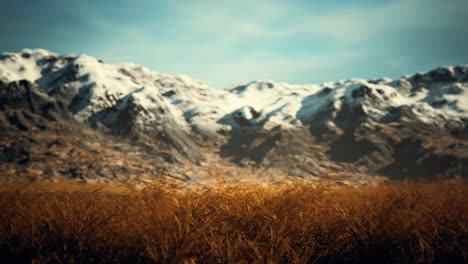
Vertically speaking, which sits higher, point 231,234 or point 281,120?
point 231,234

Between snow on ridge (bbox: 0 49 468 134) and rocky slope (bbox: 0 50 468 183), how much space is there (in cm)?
23

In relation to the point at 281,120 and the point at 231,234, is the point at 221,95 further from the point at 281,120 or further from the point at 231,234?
the point at 231,234

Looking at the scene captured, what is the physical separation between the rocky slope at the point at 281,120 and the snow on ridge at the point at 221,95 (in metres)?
0.23

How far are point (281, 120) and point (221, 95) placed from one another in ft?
65.2

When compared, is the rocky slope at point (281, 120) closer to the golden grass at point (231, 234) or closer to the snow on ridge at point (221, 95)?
the snow on ridge at point (221, 95)

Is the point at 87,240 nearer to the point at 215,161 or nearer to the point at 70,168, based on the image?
the point at 70,168

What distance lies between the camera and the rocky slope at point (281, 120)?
3828 centimetres

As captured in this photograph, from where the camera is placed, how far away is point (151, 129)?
42094 mm

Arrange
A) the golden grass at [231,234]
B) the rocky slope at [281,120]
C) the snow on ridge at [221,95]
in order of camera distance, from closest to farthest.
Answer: the golden grass at [231,234], the rocky slope at [281,120], the snow on ridge at [221,95]

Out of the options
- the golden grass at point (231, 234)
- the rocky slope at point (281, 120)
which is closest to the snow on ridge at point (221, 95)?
the rocky slope at point (281, 120)

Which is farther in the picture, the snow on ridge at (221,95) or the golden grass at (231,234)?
the snow on ridge at (221,95)

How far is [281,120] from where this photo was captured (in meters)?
51.9

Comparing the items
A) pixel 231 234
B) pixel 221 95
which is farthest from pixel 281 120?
pixel 231 234

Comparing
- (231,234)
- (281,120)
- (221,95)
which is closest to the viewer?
(231,234)
